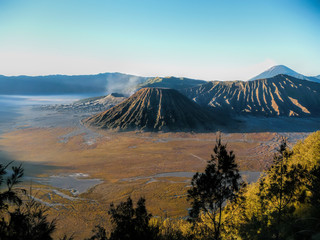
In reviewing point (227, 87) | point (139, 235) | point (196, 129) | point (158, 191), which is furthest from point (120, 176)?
point (227, 87)

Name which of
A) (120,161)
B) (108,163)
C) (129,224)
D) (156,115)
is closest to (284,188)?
(129,224)

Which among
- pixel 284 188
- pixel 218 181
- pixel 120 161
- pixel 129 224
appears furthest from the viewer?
pixel 120 161

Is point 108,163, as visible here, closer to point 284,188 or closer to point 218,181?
point 218,181

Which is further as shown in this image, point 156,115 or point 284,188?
point 156,115

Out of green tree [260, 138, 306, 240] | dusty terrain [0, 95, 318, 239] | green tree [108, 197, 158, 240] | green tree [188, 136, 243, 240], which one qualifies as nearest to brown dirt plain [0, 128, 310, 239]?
dusty terrain [0, 95, 318, 239]

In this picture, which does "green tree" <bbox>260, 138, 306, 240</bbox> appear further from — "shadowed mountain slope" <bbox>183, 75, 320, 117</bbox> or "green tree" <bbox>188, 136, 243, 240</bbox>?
"shadowed mountain slope" <bbox>183, 75, 320, 117</bbox>

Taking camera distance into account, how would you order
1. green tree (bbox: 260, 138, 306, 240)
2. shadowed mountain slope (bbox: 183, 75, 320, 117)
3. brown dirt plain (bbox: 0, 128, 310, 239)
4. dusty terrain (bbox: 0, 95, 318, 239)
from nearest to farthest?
green tree (bbox: 260, 138, 306, 240)
brown dirt plain (bbox: 0, 128, 310, 239)
dusty terrain (bbox: 0, 95, 318, 239)
shadowed mountain slope (bbox: 183, 75, 320, 117)
